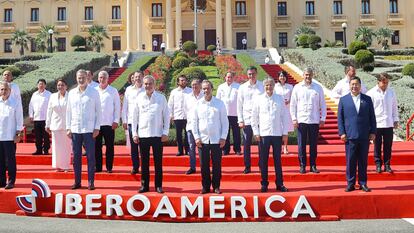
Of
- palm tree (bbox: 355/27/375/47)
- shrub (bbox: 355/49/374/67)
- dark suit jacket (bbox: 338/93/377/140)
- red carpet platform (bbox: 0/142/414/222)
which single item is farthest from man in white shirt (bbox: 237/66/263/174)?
palm tree (bbox: 355/27/375/47)

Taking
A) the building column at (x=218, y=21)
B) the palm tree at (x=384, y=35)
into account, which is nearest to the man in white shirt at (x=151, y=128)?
the building column at (x=218, y=21)

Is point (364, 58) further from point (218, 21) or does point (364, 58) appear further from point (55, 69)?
point (218, 21)

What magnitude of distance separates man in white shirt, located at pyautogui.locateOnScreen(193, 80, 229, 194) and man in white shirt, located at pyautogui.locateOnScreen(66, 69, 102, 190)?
6.49ft

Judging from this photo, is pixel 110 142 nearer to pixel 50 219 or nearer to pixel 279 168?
pixel 50 219

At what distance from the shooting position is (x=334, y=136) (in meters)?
15.1

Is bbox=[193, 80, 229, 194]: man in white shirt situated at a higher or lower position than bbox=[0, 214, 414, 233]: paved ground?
higher

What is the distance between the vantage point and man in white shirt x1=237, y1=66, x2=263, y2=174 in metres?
9.71

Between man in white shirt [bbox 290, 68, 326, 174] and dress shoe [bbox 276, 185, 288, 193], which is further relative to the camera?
man in white shirt [bbox 290, 68, 326, 174]

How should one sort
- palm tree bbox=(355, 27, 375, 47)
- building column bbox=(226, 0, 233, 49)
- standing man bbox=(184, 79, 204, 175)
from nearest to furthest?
1. standing man bbox=(184, 79, 204, 175)
2. palm tree bbox=(355, 27, 375, 47)
3. building column bbox=(226, 0, 233, 49)

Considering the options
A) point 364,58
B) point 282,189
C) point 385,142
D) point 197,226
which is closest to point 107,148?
point 197,226

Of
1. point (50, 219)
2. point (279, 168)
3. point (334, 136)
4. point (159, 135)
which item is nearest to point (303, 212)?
point (279, 168)

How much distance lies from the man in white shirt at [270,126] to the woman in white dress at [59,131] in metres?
4.25

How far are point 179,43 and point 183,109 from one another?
35.8 meters

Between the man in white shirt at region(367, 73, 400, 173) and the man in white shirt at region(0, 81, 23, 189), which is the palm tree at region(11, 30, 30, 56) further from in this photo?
the man in white shirt at region(367, 73, 400, 173)
